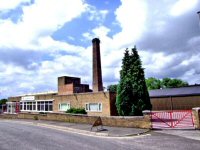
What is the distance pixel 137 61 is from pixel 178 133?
13906 mm

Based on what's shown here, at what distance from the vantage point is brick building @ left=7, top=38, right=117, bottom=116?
3512 cm

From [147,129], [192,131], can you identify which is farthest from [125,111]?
[192,131]

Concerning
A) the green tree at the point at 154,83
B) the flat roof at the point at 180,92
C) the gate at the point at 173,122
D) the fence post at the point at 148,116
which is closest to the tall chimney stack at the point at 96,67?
the flat roof at the point at 180,92

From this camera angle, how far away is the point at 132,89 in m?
28.9

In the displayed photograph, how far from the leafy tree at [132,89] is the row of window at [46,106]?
7415 millimetres

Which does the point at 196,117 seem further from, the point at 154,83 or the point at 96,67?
the point at 154,83

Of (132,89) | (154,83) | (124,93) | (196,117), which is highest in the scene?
(154,83)

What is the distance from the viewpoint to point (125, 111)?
28.5 metres

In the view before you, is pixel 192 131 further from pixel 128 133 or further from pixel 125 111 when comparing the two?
pixel 125 111

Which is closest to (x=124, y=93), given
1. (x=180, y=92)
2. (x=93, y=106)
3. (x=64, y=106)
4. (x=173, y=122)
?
(x=173, y=122)

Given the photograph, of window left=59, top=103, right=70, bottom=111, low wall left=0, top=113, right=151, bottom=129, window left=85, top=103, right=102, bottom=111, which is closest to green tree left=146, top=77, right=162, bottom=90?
window left=59, top=103, right=70, bottom=111

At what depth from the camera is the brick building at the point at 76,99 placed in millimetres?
35125

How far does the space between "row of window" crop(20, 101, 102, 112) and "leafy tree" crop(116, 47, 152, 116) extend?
24.3 feet

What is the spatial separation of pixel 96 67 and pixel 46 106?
44.3 ft
